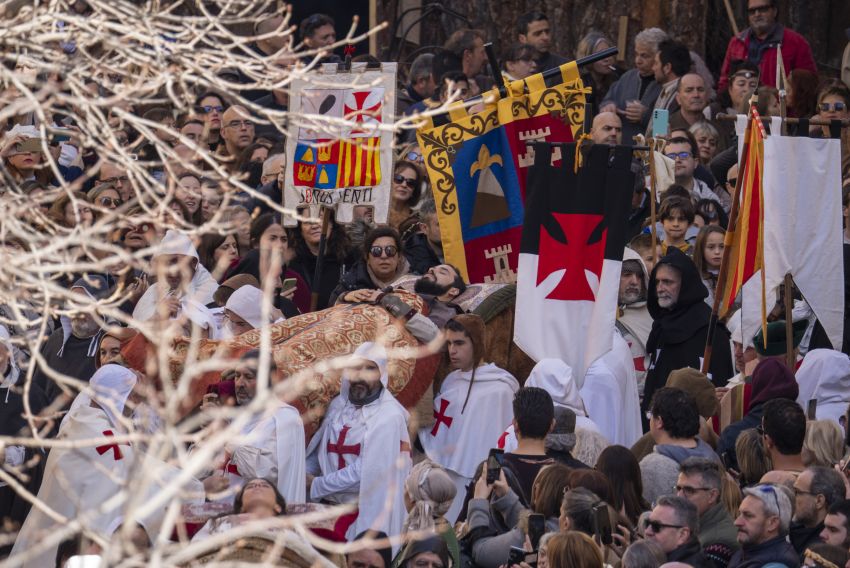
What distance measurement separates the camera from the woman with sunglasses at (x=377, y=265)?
12281mm

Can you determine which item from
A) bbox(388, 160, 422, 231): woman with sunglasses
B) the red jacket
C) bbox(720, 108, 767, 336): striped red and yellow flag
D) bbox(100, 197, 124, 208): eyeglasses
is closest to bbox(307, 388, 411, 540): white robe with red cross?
bbox(720, 108, 767, 336): striped red and yellow flag

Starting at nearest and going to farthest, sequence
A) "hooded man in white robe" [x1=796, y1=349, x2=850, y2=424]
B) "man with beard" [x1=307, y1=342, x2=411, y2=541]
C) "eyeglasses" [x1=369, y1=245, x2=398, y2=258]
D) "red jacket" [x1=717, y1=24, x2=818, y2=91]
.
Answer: "man with beard" [x1=307, y1=342, x2=411, y2=541], "hooded man in white robe" [x1=796, y1=349, x2=850, y2=424], "eyeglasses" [x1=369, y1=245, x2=398, y2=258], "red jacket" [x1=717, y1=24, x2=818, y2=91]

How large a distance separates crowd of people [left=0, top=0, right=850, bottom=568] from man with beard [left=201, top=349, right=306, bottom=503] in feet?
0.05

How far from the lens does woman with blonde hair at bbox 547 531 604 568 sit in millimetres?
7945

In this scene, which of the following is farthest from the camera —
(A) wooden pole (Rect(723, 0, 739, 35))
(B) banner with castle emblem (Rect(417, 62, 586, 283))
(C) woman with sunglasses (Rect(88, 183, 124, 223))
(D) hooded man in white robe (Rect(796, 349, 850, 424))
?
(A) wooden pole (Rect(723, 0, 739, 35))

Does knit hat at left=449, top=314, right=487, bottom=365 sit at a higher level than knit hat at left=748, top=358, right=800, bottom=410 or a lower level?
higher

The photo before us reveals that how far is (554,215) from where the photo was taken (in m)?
12.1

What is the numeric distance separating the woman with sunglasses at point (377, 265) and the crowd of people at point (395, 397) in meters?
0.02

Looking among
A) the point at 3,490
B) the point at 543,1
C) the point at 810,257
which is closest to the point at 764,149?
Result: the point at 810,257

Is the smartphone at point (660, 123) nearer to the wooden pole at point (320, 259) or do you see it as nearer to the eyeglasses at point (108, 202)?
the wooden pole at point (320, 259)

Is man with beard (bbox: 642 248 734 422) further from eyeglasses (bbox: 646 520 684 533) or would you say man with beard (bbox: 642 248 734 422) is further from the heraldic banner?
eyeglasses (bbox: 646 520 684 533)

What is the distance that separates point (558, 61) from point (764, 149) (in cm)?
526

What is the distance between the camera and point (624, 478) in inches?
365

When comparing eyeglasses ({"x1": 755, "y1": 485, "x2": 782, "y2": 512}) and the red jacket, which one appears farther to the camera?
the red jacket
